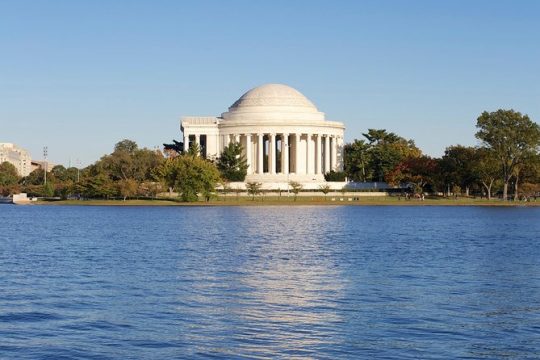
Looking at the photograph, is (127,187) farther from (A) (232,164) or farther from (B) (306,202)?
(A) (232,164)

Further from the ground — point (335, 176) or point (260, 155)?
point (260, 155)

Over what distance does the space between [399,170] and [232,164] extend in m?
30.6

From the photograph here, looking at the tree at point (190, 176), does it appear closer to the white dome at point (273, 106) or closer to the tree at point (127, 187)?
the tree at point (127, 187)

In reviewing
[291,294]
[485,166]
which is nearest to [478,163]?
[485,166]

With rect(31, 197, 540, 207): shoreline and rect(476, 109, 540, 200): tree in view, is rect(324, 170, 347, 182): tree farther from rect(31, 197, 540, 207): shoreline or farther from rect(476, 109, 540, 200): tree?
rect(476, 109, 540, 200): tree

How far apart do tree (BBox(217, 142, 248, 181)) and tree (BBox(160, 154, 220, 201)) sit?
25.1 metres

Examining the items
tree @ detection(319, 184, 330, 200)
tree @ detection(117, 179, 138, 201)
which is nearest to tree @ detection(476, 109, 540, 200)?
tree @ detection(319, 184, 330, 200)

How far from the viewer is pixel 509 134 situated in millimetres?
143875

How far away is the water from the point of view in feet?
85.9

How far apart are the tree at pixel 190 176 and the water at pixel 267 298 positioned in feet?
233

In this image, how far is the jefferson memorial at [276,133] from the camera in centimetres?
17812

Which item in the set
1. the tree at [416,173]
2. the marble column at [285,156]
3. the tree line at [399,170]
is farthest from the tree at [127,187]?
the tree at [416,173]

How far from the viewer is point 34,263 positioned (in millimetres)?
48000

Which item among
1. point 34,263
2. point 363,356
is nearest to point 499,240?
point 34,263
